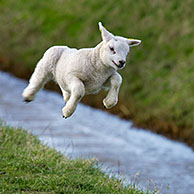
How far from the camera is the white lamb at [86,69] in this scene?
5984 mm

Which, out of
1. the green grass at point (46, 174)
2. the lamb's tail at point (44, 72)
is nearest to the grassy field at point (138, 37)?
the green grass at point (46, 174)

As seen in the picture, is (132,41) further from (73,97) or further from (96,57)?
(73,97)

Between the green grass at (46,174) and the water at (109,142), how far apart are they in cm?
257

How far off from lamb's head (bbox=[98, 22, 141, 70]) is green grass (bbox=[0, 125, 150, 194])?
89.9 inches

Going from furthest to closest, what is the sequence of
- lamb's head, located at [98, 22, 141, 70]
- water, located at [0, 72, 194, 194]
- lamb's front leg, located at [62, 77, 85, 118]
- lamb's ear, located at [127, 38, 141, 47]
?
water, located at [0, 72, 194, 194] < lamb's ear, located at [127, 38, 141, 47] < lamb's front leg, located at [62, 77, 85, 118] < lamb's head, located at [98, 22, 141, 70]

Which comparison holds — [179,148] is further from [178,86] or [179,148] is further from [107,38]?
[107,38]

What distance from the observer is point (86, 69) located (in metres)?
6.34

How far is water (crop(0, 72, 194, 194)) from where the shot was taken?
13.5 m

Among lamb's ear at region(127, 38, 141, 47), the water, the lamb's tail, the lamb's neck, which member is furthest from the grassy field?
lamb's ear at region(127, 38, 141, 47)

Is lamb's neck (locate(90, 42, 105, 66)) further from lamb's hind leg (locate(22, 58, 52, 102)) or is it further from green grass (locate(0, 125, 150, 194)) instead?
A: green grass (locate(0, 125, 150, 194))

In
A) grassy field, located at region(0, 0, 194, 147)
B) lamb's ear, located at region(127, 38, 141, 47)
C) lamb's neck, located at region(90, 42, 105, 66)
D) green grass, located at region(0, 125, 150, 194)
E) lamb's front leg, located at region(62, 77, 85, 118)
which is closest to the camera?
lamb's front leg, located at region(62, 77, 85, 118)

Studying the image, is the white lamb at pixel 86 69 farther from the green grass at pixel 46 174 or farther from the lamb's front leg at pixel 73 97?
the green grass at pixel 46 174

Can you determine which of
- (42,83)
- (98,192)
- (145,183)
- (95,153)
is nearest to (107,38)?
(42,83)

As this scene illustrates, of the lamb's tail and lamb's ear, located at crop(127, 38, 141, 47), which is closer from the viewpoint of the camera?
lamb's ear, located at crop(127, 38, 141, 47)
